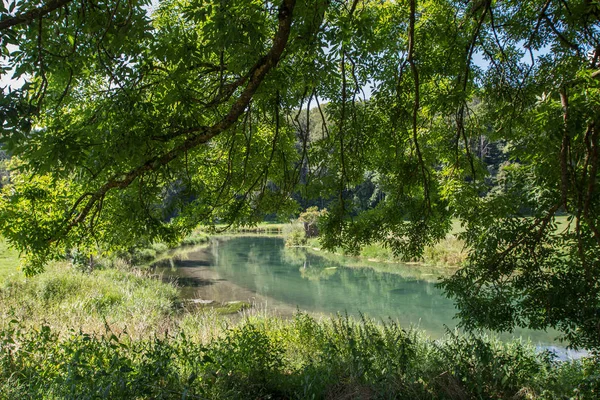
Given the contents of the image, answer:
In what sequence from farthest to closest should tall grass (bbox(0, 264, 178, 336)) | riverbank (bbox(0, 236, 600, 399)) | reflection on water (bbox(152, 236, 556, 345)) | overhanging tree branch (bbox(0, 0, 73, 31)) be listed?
reflection on water (bbox(152, 236, 556, 345)), tall grass (bbox(0, 264, 178, 336)), riverbank (bbox(0, 236, 600, 399)), overhanging tree branch (bbox(0, 0, 73, 31))

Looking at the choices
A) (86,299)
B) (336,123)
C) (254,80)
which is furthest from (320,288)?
(254,80)

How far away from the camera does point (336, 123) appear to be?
15.3 feet

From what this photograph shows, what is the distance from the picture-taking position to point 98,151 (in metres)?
2.71

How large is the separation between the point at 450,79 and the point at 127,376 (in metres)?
5.07

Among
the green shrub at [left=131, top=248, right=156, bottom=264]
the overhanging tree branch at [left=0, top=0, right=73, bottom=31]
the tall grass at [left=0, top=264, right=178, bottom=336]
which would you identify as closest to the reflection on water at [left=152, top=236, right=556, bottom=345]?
the green shrub at [left=131, top=248, right=156, bottom=264]

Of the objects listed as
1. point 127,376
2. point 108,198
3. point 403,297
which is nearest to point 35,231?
point 108,198

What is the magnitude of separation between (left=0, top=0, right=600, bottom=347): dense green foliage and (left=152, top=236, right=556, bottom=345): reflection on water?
4.70 m

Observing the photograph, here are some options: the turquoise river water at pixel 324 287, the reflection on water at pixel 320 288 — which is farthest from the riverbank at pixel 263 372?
the turquoise river water at pixel 324 287

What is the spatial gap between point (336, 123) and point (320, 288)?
12.0m

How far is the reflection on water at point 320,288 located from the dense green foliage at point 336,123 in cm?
470

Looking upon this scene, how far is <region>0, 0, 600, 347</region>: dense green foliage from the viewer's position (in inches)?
104

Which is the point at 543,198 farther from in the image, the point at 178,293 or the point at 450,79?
the point at 178,293

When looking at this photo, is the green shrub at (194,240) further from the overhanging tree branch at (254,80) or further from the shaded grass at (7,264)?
the overhanging tree branch at (254,80)

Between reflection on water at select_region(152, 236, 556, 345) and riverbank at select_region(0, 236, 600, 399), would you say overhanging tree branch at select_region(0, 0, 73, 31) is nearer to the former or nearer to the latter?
riverbank at select_region(0, 236, 600, 399)
